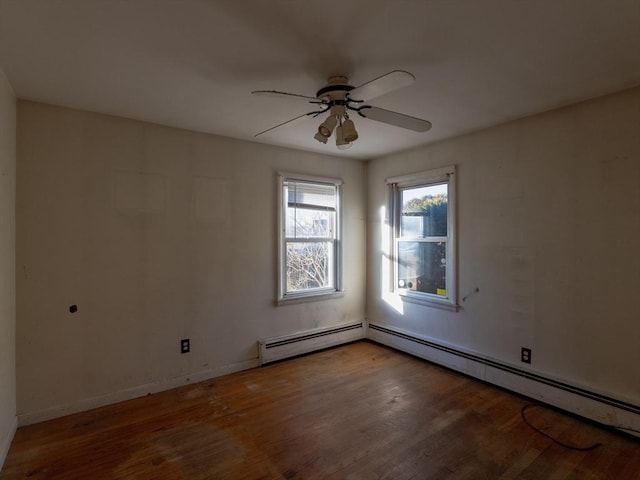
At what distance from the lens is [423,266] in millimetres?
3918

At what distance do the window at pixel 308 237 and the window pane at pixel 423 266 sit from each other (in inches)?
→ 32.6

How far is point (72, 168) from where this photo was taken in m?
2.69

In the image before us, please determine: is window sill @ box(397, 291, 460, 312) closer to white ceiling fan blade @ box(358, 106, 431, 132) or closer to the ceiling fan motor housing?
white ceiling fan blade @ box(358, 106, 431, 132)

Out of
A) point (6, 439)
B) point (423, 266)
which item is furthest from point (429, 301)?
point (6, 439)

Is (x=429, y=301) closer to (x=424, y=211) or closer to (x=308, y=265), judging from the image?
(x=424, y=211)

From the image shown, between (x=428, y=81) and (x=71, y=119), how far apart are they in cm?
277

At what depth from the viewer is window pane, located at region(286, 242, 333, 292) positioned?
3.96 metres

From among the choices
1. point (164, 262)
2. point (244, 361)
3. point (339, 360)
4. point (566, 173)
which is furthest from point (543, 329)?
point (164, 262)

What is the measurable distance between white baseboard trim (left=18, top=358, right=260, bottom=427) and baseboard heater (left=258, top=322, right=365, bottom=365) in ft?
0.59

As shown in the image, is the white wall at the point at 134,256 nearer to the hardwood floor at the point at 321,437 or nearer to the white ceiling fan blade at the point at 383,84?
the hardwood floor at the point at 321,437

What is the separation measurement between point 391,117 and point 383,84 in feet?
1.34

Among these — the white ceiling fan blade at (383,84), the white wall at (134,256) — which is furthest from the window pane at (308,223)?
the white ceiling fan blade at (383,84)

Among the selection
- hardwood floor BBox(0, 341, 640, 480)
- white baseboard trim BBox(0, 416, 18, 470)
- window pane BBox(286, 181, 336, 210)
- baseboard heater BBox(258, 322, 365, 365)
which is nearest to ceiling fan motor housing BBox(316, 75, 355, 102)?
window pane BBox(286, 181, 336, 210)

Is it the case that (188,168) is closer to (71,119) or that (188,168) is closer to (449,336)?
(71,119)
